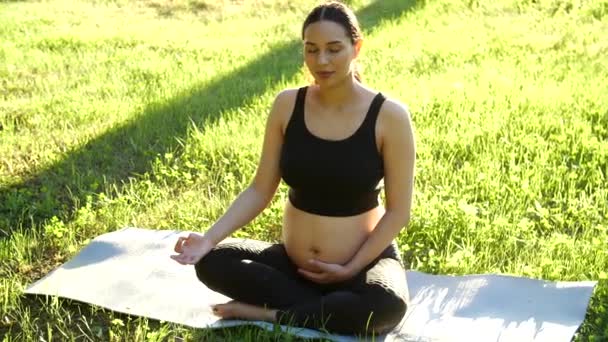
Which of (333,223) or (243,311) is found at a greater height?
(333,223)

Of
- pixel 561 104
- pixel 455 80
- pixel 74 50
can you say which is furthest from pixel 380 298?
pixel 74 50

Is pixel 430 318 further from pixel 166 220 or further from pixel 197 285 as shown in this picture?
pixel 166 220

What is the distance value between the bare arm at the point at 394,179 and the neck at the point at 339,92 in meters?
0.14

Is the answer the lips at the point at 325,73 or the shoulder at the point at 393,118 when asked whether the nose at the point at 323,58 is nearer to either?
the lips at the point at 325,73

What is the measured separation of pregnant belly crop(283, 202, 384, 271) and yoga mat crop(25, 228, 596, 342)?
0.30 meters

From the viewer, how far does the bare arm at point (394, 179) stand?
308 centimetres

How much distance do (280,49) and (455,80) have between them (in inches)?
73.1

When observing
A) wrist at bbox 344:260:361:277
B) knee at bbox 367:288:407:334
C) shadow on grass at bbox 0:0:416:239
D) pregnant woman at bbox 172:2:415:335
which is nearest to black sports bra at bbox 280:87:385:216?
pregnant woman at bbox 172:2:415:335

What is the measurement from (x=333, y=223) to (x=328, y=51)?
61 centimetres

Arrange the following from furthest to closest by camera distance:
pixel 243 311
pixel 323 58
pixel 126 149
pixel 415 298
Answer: pixel 126 149, pixel 415 298, pixel 243 311, pixel 323 58

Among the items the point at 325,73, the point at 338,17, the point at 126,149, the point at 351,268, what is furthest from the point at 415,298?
the point at 126,149

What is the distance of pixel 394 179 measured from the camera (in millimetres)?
3109

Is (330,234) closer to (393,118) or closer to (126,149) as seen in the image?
(393,118)

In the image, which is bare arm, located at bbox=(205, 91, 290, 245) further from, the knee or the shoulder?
the knee
